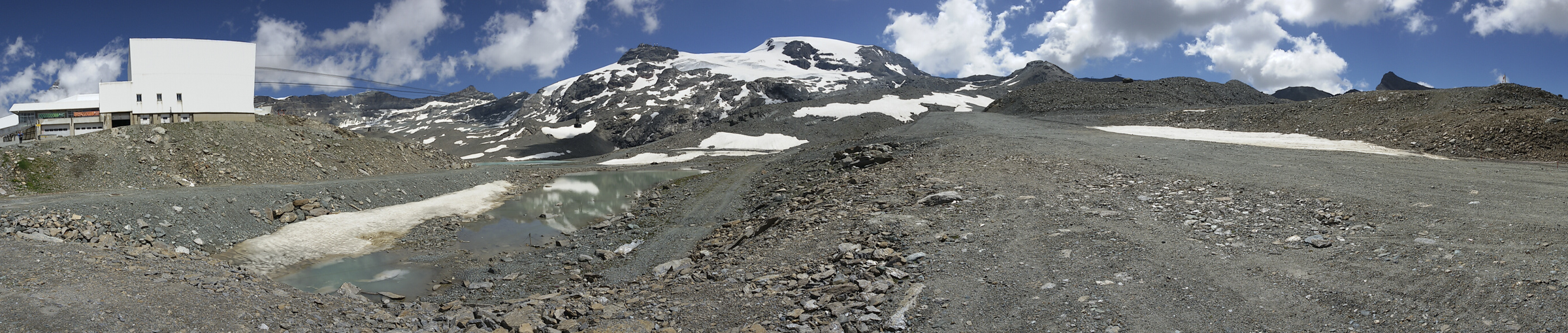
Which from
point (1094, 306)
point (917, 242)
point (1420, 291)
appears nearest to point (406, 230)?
point (917, 242)

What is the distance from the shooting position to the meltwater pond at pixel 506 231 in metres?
14.6

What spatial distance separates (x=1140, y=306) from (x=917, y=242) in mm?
3961

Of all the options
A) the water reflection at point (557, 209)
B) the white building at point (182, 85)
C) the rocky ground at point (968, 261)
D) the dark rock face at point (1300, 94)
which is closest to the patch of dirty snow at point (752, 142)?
the water reflection at point (557, 209)

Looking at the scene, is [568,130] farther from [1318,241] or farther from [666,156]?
[1318,241]

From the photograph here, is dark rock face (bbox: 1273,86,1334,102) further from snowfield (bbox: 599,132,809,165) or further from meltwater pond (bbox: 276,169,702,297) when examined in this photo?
meltwater pond (bbox: 276,169,702,297)

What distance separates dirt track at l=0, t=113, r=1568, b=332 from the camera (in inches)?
269

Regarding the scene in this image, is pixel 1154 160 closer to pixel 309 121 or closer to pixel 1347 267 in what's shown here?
pixel 1347 267

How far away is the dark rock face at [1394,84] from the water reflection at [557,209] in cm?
11276

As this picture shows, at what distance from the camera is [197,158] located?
85.4 ft

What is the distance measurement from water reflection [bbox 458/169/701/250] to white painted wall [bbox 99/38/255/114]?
57.6 feet

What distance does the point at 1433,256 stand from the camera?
7691 mm

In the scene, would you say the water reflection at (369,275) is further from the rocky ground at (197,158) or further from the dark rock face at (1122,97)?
the dark rock face at (1122,97)

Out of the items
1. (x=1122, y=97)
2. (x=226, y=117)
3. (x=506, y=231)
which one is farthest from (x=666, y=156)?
(x=506, y=231)

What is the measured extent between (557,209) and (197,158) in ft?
47.2
